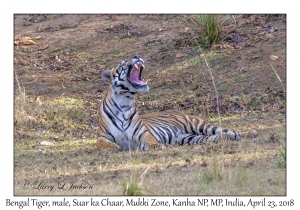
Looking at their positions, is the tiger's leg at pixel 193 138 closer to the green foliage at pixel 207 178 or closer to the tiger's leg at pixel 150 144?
the tiger's leg at pixel 150 144

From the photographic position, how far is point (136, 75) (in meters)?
10.4

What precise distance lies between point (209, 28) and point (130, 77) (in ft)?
16.7

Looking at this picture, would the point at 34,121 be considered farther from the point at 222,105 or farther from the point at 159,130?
the point at 222,105

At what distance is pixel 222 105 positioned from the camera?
41.4 ft

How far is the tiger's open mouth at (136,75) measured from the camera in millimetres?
10141

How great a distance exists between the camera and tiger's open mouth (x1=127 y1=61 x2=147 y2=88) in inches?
399

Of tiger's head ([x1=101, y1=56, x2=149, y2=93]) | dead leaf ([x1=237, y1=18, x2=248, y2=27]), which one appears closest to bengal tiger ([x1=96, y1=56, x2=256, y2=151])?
tiger's head ([x1=101, y1=56, x2=149, y2=93])

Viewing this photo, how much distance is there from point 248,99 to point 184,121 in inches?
77.9

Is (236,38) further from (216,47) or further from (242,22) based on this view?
(242,22)

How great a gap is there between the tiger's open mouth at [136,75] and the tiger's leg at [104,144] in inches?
35.0

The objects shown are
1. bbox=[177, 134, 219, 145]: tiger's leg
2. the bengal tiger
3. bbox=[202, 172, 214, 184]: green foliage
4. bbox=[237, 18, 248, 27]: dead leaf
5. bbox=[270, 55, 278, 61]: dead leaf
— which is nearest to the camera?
bbox=[202, 172, 214, 184]: green foliage

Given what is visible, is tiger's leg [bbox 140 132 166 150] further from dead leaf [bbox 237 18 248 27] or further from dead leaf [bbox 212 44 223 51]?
dead leaf [bbox 237 18 248 27]

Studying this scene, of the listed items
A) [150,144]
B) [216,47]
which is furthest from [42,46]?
[150,144]

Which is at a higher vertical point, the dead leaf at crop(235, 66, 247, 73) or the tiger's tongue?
the dead leaf at crop(235, 66, 247, 73)
